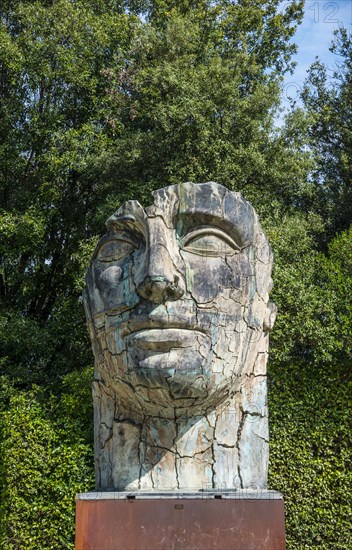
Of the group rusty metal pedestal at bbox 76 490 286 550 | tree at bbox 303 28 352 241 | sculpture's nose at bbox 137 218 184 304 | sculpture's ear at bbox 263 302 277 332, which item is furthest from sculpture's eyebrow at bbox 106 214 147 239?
tree at bbox 303 28 352 241

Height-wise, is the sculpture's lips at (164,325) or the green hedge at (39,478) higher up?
the sculpture's lips at (164,325)

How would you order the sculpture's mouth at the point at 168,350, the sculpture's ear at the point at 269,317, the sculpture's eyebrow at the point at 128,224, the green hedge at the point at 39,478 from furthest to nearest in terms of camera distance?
the green hedge at the point at 39,478 < the sculpture's ear at the point at 269,317 < the sculpture's eyebrow at the point at 128,224 < the sculpture's mouth at the point at 168,350

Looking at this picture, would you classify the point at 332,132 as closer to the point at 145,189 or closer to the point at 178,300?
the point at 145,189

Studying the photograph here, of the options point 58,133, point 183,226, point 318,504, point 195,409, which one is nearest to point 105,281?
point 183,226

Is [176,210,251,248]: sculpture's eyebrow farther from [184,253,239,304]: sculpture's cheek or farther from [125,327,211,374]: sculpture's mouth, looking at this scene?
[125,327,211,374]: sculpture's mouth

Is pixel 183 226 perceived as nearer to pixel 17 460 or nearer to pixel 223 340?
pixel 223 340

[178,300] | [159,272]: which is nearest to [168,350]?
[178,300]

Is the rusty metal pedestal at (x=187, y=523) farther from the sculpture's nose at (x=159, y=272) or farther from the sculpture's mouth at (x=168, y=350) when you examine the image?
the sculpture's nose at (x=159, y=272)

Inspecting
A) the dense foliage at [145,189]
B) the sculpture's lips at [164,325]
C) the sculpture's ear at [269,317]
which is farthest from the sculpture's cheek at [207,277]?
the dense foliage at [145,189]

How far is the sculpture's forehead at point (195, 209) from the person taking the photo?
4.29 metres

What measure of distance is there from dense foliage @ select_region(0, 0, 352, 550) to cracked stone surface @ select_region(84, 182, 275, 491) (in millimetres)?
3391

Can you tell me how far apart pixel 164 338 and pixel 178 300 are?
25 cm

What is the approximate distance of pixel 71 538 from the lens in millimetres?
7375

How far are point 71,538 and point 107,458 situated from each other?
3381mm
